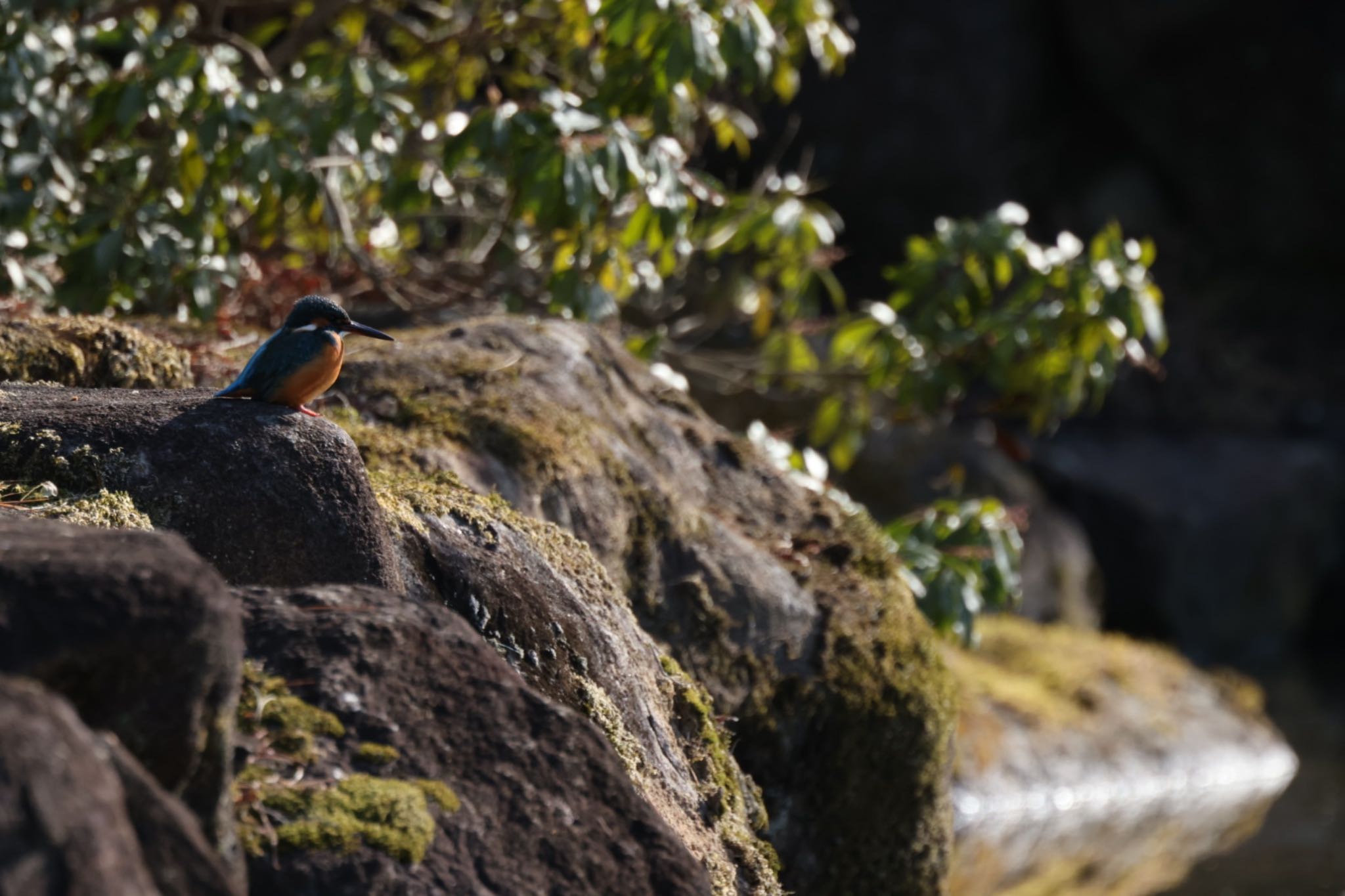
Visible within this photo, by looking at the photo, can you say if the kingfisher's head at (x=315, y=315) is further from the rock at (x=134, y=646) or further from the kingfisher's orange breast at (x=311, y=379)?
the rock at (x=134, y=646)

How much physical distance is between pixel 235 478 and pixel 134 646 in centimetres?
91

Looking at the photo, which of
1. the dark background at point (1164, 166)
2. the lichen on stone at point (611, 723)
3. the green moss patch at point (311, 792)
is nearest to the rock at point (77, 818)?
the green moss patch at point (311, 792)

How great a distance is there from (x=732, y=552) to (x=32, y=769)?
9.98 feet

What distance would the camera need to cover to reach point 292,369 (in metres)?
2.89

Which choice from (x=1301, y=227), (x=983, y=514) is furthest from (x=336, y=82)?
(x=1301, y=227)

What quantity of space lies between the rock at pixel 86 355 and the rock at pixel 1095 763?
4.41 meters

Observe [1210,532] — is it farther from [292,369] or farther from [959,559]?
[292,369]

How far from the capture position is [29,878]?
1.58 meters

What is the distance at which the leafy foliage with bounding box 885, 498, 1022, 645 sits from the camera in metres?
5.57

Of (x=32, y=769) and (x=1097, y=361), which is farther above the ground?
(x=1097, y=361)

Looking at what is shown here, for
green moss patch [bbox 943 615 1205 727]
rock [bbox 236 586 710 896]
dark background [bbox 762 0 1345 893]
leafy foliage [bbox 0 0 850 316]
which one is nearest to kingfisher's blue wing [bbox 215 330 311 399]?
rock [bbox 236 586 710 896]

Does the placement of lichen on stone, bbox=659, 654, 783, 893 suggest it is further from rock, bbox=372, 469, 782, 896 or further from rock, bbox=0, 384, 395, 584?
rock, bbox=0, 384, 395, 584

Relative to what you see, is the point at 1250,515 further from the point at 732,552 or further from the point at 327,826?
the point at 327,826

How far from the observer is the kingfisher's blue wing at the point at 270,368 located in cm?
289
